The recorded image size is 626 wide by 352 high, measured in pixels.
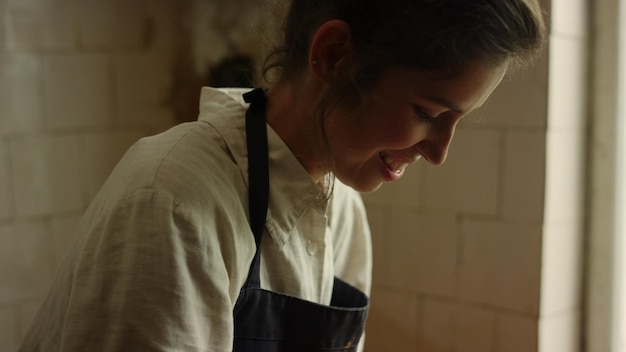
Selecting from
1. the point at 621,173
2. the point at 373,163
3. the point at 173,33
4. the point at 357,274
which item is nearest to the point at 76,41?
the point at 173,33

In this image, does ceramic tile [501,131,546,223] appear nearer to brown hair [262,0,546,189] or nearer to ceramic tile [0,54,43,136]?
brown hair [262,0,546,189]

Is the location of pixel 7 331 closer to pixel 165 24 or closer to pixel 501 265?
pixel 165 24

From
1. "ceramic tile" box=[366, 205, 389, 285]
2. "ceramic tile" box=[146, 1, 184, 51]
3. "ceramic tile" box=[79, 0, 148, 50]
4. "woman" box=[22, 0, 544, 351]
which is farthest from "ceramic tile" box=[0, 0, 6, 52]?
"ceramic tile" box=[366, 205, 389, 285]

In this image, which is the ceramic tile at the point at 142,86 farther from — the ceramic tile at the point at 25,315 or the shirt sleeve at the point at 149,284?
the shirt sleeve at the point at 149,284

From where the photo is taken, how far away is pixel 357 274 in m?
1.18

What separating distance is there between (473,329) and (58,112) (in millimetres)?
865

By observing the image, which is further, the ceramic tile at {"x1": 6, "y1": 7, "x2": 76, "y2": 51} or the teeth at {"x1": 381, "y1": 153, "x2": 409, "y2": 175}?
the ceramic tile at {"x1": 6, "y1": 7, "x2": 76, "y2": 51}

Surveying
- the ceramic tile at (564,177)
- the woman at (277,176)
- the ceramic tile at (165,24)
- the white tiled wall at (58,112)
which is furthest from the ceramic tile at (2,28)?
the ceramic tile at (564,177)

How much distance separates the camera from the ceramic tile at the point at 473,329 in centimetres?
132

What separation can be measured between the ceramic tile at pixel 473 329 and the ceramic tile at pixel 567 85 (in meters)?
0.35

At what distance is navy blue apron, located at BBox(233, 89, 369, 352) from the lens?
0.82 meters

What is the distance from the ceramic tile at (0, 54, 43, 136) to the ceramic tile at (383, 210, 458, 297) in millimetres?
690

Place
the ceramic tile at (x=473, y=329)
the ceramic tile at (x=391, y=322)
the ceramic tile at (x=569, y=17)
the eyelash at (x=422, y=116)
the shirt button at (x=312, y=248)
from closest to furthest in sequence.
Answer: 1. the eyelash at (x=422, y=116)
2. the shirt button at (x=312, y=248)
3. the ceramic tile at (x=569, y=17)
4. the ceramic tile at (x=473, y=329)
5. the ceramic tile at (x=391, y=322)

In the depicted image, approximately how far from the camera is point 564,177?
127 cm
